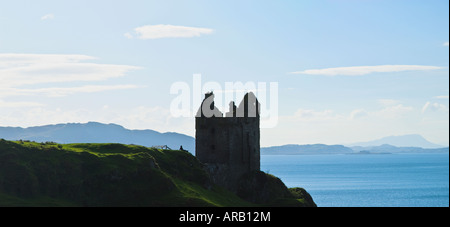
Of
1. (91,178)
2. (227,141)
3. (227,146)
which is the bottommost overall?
(91,178)

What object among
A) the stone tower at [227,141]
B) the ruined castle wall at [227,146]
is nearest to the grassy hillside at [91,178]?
the ruined castle wall at [227,146]

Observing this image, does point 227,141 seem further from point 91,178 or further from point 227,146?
point 91,178

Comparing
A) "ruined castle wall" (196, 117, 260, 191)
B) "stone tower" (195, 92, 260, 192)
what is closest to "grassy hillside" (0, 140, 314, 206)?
"ruined castle wall" (196, 117, 260, 191)

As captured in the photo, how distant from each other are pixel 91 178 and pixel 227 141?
30328 millimetres

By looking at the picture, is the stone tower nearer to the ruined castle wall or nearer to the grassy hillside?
the ruined castle wall

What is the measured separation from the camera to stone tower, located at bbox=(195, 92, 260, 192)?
3583 inches

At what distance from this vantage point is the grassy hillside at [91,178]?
60562mm

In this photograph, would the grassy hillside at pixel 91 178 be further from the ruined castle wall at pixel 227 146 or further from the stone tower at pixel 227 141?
the stone tower at pixel 227 141

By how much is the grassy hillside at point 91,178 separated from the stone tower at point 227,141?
16.6 meters

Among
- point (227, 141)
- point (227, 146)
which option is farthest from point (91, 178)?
point (227, 141)

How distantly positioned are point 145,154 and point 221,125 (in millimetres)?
21451

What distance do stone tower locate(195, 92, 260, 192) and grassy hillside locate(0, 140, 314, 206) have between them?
54.3ft

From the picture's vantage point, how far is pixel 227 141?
299 feet
